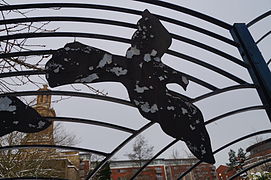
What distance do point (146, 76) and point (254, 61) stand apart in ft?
1.34

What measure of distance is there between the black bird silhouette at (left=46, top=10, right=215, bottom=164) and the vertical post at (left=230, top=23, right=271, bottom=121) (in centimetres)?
28

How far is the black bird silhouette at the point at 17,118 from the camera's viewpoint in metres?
0.53

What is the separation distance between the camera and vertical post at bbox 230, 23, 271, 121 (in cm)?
71

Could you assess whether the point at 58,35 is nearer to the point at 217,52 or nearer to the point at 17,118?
the point at 17,118

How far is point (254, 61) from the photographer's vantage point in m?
0.76

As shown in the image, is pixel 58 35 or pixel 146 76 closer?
Result: pixel 146 76

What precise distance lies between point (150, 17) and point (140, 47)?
0.10 m

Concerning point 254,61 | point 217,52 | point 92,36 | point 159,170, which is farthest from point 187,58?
point 159,170

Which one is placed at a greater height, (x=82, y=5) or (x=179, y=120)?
(x=82, y=5)

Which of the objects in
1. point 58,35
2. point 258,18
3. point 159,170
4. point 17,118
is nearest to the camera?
point 17,118

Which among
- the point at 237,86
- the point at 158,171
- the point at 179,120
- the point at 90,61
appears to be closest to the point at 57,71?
the point at 90,61

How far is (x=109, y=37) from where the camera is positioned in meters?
0.75

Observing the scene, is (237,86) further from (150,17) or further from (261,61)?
(150,17)

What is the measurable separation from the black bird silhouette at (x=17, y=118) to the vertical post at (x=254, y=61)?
64cm
